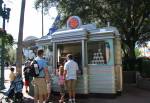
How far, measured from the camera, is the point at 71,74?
13852 millimetres

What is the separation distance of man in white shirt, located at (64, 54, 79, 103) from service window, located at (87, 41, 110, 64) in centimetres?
136

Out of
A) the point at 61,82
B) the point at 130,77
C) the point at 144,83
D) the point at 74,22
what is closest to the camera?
the point at 61,82

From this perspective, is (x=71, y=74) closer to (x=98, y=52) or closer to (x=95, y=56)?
(x=95, y=56)

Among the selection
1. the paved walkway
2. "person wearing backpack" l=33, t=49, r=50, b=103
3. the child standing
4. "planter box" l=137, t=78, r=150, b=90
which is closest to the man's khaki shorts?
the child standing

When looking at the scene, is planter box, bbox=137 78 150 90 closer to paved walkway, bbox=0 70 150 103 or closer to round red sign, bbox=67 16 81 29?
paved walkway, bbox=0 70 150 103

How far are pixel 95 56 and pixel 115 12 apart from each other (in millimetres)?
8850

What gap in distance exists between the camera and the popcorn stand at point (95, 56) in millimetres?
14680

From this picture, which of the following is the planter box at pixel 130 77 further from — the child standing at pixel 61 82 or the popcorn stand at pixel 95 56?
the child standing at pixel 61 82

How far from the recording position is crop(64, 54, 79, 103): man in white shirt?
1380 centimetres

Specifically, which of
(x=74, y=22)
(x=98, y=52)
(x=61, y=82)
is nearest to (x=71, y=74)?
(x=61, y=82)

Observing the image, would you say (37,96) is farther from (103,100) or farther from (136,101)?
(136,101)

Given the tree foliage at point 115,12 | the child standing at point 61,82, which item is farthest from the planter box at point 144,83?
the child standing at point 61,82

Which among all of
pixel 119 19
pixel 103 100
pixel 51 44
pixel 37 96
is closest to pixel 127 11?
pixel 119 19

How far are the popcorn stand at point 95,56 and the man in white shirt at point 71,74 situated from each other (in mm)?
901
